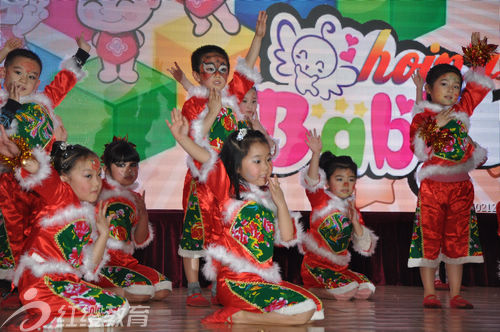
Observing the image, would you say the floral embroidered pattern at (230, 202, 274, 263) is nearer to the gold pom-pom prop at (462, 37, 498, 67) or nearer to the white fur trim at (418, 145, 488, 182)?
the white fur trim at (418, 145, 488, 182)

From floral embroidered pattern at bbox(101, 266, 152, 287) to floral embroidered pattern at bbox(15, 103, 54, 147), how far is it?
0.84m

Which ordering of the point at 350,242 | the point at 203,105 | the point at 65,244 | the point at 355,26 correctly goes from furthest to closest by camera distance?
1. the point at 355,26
2. the point at 350,242
3. the point at 203,105
4. the point at 65,244

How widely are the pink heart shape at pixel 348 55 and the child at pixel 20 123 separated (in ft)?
7.90

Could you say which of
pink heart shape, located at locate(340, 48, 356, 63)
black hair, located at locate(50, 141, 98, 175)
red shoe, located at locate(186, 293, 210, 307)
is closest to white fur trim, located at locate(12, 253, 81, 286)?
black hair, located at locate(50, 141, 98, 175)

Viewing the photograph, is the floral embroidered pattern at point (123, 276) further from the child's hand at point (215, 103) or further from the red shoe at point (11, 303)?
the child's hand at point (215, 103)

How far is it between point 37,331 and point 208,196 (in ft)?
4.31

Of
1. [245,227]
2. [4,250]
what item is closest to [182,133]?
[245,227]

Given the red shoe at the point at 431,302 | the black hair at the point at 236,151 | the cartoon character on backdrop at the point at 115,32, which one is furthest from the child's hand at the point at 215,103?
the cartoon character on backdrop at the point at 115,32

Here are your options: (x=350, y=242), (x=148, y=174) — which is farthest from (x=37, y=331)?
(x=350, y=242)

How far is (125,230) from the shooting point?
393 centimetres

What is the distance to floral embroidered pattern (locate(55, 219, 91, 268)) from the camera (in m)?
2.88

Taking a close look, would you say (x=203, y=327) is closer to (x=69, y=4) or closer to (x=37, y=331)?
(x=37, y=331)

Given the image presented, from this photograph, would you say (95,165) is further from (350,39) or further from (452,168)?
(350,39)

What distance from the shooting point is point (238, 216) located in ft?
9.61
